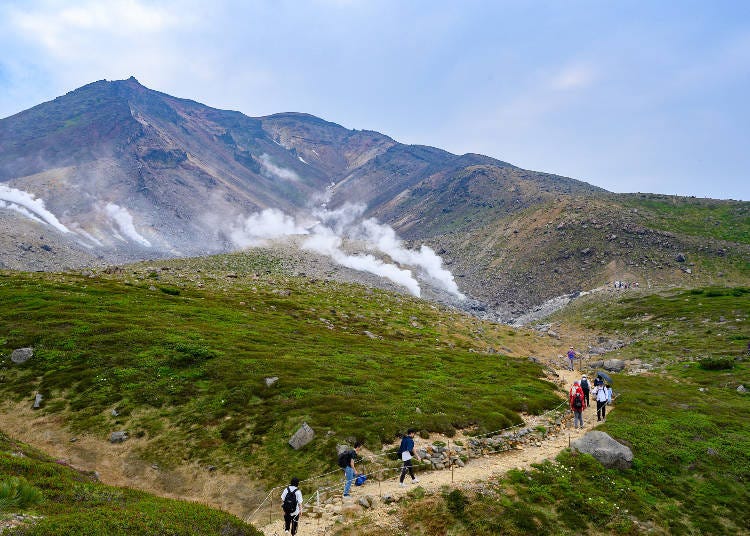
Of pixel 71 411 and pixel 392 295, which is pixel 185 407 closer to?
pixel 71 411

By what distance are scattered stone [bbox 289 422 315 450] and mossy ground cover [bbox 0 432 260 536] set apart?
26.9ft

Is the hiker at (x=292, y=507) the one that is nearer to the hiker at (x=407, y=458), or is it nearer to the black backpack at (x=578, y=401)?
the hiker at (x=407, y=458)

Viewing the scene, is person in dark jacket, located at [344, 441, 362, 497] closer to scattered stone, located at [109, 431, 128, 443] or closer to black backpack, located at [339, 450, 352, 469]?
black backpack, located at [339, 450, 352, 469]

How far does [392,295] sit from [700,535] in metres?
93.3

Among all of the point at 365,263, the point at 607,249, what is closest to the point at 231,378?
the point at 365,263

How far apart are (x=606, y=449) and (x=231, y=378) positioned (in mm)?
28306

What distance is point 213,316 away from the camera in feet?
190

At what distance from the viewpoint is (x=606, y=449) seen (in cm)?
2614

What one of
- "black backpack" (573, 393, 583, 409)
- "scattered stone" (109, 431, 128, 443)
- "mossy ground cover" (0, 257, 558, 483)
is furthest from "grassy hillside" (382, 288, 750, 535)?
"scattered stone" (109, 431, 128, 443)

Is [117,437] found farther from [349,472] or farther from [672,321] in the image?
[672,321]

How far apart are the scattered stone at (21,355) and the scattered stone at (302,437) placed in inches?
1097

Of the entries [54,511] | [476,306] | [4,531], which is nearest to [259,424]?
[54,511]

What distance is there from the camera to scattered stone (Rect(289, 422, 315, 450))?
26.2 m

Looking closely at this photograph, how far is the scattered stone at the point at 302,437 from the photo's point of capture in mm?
26172
